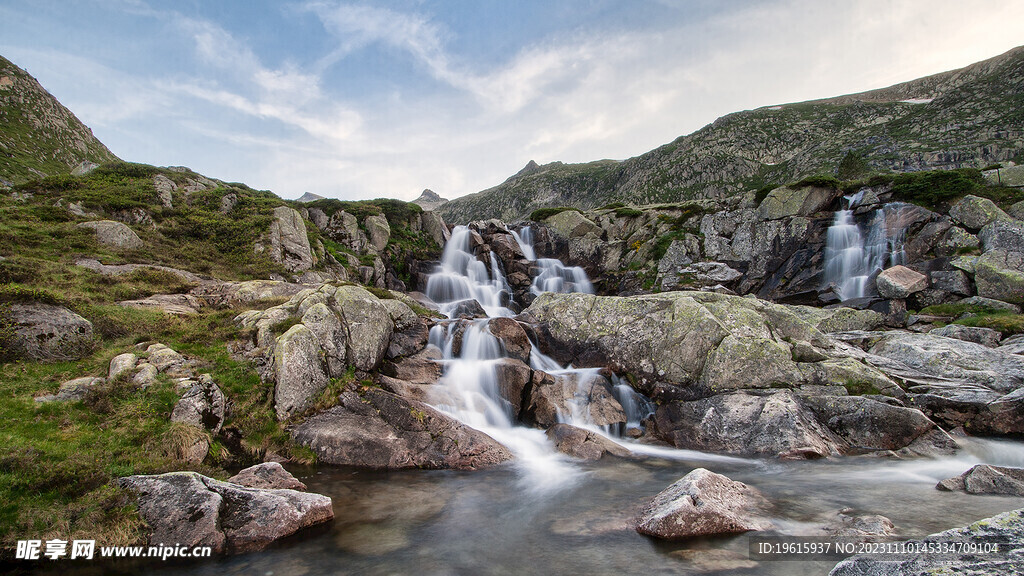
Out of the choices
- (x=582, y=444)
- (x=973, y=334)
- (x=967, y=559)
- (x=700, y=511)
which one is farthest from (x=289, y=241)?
(x=973, y=334)

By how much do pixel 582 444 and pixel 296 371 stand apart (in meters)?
10.6

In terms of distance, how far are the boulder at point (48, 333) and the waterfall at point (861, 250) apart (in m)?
41.7

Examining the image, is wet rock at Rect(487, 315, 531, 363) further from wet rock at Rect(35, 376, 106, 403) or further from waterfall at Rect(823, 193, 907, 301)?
waterfall at Rect(823, 193, 907, 301)

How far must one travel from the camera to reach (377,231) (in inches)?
1560

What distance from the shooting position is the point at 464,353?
18.7 meters

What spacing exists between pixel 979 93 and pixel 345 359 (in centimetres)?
14828

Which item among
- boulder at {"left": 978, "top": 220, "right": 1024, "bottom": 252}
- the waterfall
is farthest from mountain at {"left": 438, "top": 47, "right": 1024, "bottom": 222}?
boulder at {"left": 978, "top": 220, "right": 1024, "bottom": 252}

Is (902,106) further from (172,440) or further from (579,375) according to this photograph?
(172,440)

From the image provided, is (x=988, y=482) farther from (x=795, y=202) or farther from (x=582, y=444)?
(x=795, y=202)

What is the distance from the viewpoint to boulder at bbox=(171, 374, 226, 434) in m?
10.8

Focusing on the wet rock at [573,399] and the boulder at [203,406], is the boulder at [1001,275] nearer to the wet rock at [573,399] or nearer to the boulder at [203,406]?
the wet rock at [573,399]

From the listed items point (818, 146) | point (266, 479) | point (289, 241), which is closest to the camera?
point (266, 479)

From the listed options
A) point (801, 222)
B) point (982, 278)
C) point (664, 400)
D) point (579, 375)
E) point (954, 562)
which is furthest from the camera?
point (801, 222)

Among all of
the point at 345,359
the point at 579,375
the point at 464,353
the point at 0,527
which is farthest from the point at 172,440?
the point at 579,375
